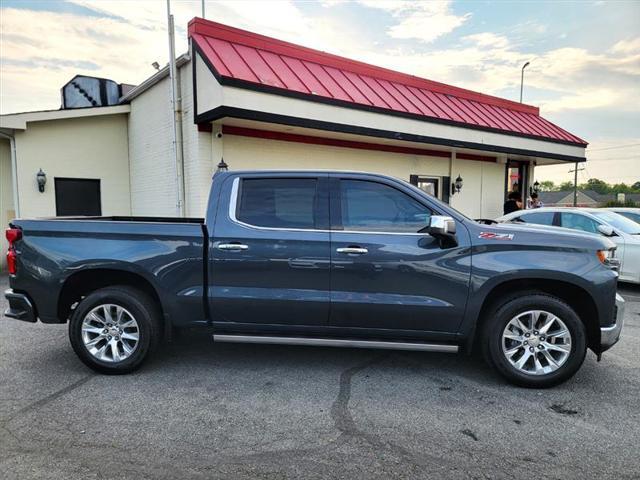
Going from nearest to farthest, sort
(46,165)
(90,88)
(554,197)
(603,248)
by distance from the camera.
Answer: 1. (603,248)
2. (46,165)
3. (90,88)
4. (554,197)

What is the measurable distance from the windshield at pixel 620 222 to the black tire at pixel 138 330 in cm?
834

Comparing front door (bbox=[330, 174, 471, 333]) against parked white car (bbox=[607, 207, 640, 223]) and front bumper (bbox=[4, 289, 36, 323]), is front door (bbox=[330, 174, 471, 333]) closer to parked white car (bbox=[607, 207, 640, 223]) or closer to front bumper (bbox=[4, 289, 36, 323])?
front bumper (bbox=[4, 289, 36, 323])

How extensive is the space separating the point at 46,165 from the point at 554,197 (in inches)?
3580

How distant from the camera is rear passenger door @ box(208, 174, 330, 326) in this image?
3943 mm

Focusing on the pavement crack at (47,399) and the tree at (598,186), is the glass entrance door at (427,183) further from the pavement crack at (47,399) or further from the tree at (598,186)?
the tree at (598,186)

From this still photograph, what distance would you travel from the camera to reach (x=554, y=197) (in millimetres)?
83938

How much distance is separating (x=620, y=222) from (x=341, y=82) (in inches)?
270

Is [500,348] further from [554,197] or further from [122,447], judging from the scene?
[554,197]

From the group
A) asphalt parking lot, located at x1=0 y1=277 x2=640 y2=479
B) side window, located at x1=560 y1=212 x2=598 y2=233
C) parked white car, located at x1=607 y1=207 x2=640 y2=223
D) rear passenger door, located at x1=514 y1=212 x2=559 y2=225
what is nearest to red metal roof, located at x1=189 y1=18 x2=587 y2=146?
rear passenger door, located at x1=514 y1=212 x2=559 y2=225

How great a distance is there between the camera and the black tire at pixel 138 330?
409 centimetres

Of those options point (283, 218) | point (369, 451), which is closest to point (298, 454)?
point (369, 451)

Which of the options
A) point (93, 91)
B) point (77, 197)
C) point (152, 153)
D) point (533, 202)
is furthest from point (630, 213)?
point (93, 91)

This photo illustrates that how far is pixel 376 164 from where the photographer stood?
1191 cm

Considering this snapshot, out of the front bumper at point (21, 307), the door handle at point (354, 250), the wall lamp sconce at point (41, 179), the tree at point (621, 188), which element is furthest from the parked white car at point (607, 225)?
the tree at point (621, 188)
